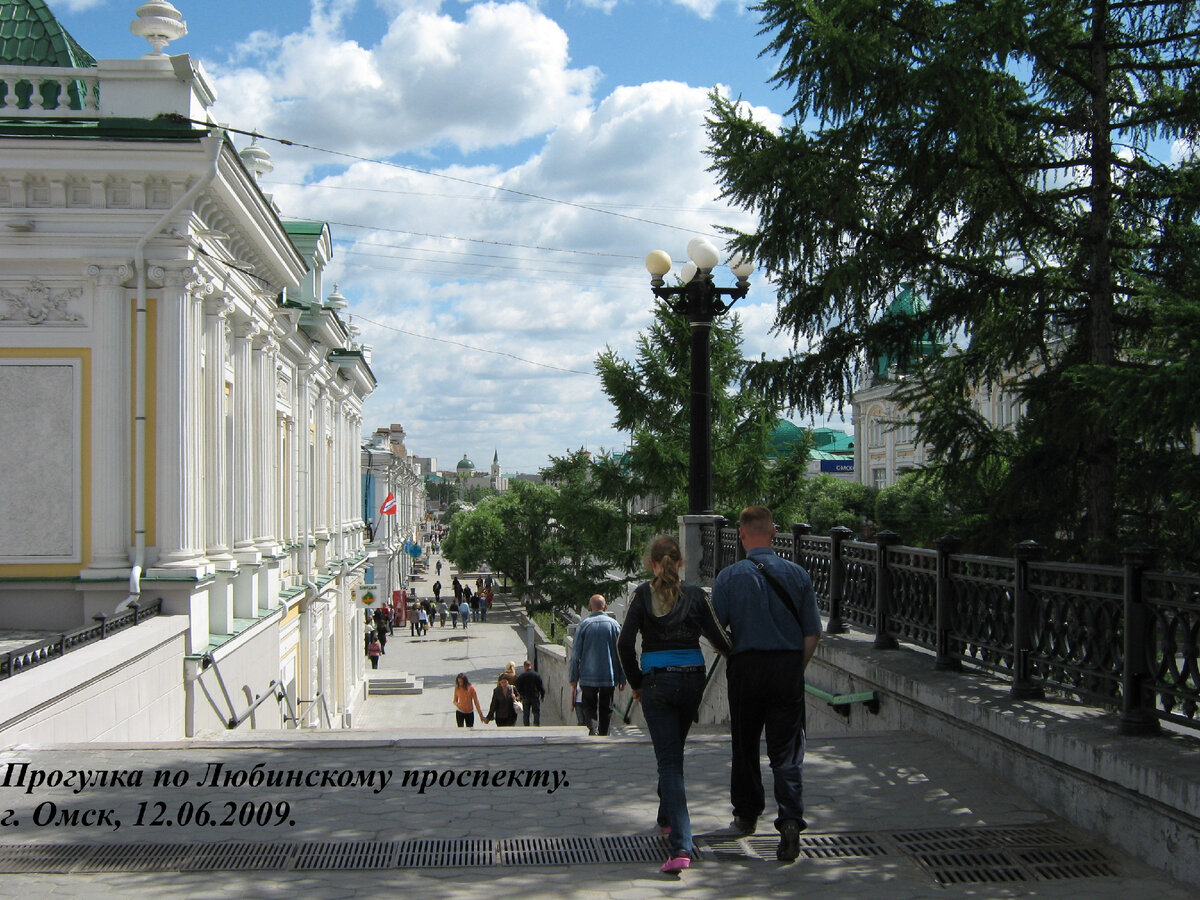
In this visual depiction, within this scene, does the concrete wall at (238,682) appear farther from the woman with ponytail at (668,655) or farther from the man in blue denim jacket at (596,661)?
the woman with ponytail at (668,655)

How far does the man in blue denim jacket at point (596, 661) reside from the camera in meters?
9.93

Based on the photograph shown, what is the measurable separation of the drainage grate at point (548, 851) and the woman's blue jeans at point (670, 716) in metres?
0.42

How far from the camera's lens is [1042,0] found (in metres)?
8.47

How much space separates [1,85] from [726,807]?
1133cm

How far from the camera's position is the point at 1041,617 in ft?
20.2

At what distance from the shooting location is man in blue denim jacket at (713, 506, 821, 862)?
16.3 ft

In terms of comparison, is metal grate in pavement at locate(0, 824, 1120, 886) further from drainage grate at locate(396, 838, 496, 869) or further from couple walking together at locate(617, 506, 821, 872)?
couple walking together at locate(617, 506, 821, 872)

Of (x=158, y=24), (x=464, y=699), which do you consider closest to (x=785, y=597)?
(x=158, y=24)

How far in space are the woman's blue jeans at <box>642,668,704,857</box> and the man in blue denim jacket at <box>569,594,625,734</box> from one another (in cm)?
477

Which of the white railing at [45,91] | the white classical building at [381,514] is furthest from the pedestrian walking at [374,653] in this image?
the white railing at [45,91]

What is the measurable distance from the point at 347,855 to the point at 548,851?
37.3 inches

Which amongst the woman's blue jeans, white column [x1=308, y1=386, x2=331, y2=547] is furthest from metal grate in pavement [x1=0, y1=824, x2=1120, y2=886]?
white column [x1=308, y1=386, x2=331, y2=547]

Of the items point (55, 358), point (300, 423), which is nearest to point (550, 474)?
point (300, 423)

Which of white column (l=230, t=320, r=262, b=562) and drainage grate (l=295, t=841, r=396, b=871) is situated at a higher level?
white column (l=230, t=320, r=262, b=562)
